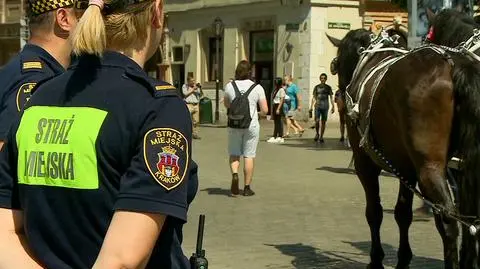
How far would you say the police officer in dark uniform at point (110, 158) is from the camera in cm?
191

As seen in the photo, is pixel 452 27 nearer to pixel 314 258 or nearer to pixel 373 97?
pixel 373 97

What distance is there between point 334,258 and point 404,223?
79cm

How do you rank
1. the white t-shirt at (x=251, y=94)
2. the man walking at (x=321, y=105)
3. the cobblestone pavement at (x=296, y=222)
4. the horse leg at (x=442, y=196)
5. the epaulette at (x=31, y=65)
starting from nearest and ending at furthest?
the epaulette at (x=31, y=65) < the horse leg at (x=442, y=196) < the cobblestone pavement at (x=296, y=222) < the white t-shirt at (x=251, y=94) < the man walking at (x=321, y=105)

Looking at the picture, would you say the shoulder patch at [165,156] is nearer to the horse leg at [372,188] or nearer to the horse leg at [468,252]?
the horse leg at [468,252]

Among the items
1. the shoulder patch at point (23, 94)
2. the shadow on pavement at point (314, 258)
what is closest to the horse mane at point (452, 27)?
the shadow on pavement at point (314, 258)

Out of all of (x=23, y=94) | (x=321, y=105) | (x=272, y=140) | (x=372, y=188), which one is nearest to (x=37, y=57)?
(x=23, y=94)

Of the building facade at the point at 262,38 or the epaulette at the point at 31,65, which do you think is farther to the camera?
the building facade at the point at 262,38

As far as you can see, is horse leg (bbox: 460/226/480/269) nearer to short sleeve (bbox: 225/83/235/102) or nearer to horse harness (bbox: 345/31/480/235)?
horse harness (bbox: 345/31/480/235)

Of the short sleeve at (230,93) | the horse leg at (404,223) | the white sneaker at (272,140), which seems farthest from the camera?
the white sneaker at (272,140)

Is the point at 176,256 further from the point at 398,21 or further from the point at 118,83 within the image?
the point at 398,21

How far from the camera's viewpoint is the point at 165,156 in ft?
6.27

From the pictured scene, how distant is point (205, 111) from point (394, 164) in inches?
997

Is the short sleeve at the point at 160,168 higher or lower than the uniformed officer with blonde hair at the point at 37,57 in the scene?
lower

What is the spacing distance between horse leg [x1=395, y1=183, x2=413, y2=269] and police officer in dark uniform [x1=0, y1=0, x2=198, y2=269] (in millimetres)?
4679
